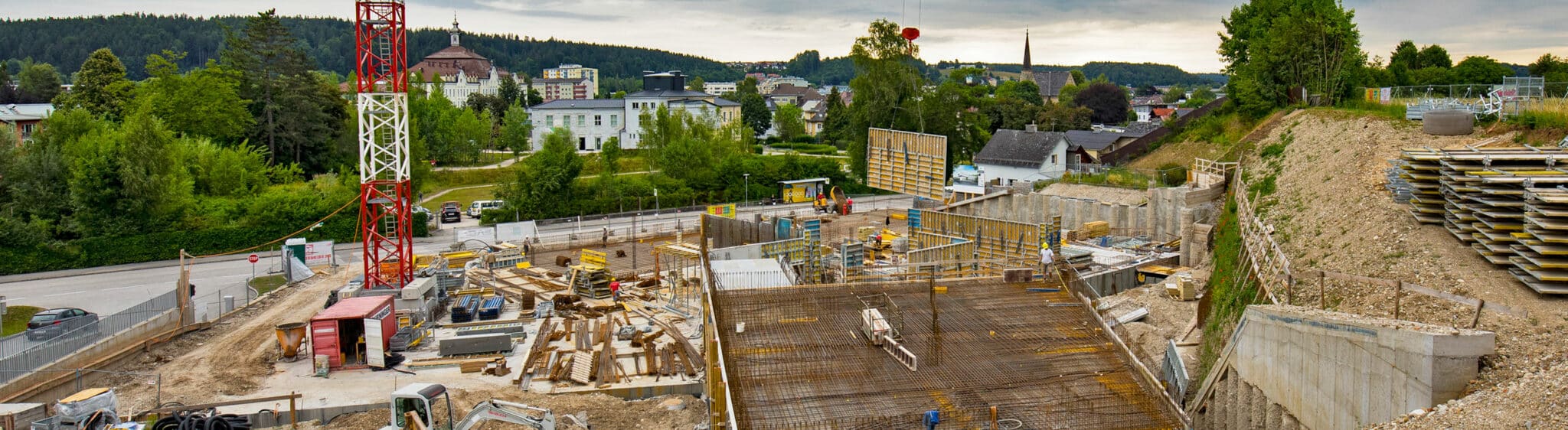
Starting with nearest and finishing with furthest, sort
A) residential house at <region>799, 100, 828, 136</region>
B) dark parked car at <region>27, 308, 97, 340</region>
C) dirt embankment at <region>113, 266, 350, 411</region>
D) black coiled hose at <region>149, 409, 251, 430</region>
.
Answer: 1. black coiled hose at <region>149, 409, 251, 430</region>
2. dirt embankment at <region>113, 266, 350, 411</region>
3. dark parked car at <region>27, 308, 97, 340</region>
4. residential house at <region>799, 100, 828, 136</region>

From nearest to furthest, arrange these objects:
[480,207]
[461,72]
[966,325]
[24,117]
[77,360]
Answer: [966,325]
[77,360]
[480,207]
[24,117]
[461,72]

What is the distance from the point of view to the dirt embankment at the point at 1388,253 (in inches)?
482

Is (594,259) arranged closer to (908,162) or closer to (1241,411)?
(908,162)

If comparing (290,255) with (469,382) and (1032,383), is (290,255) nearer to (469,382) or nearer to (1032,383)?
(469,382)

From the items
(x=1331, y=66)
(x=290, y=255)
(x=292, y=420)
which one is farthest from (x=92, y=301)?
(x=1331, y=66)

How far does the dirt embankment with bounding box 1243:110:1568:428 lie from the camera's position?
12242 mm

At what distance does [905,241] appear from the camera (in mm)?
37031

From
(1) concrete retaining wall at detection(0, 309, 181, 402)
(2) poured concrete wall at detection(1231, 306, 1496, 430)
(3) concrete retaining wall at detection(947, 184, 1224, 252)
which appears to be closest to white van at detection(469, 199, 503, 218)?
(3) concrete retaining wall at detection(947, 184, 1224, 252)

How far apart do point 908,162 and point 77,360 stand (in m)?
25.7

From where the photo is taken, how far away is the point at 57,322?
26516mm

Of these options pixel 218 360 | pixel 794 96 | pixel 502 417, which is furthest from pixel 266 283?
pixel 794 96

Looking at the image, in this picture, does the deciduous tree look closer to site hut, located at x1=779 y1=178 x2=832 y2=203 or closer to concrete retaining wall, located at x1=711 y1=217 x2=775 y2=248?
site hut, located at x1=779 y1=178 x2=832 y2=203

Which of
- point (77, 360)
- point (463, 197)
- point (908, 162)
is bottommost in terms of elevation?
point (77, 360)

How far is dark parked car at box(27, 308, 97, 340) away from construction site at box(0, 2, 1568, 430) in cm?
70
